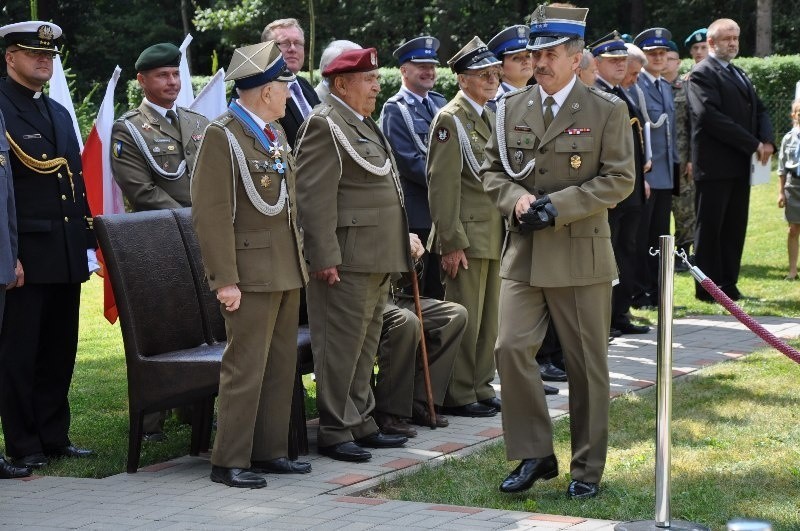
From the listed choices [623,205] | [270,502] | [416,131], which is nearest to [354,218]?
[416,131]

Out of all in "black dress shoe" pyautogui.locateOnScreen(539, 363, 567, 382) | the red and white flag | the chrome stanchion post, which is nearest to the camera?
the chrome stanchion post

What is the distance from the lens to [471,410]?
8258mm

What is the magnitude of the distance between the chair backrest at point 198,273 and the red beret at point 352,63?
1.11 m

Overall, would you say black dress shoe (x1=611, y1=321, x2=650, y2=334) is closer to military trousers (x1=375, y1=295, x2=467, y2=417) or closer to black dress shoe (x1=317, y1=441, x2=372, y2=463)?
military trousers (x1=375, y1=295, x2=467, y2=417)

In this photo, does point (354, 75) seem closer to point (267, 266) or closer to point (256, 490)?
point (267, 266)

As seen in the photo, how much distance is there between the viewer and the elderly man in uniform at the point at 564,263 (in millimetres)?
6223

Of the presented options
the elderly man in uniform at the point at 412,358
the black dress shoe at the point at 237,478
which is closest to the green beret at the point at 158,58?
the elderly man in uniform at the point at 412,358

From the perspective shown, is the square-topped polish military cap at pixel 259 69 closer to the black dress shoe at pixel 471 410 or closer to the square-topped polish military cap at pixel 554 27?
the square-topped polish military cap at pixel 554 27

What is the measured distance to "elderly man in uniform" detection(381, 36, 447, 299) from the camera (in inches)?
341

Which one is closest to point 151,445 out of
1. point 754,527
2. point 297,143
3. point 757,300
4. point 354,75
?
point 297,143

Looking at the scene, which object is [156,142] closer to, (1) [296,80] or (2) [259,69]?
(1) [296,80]

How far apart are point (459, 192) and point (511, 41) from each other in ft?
4.41

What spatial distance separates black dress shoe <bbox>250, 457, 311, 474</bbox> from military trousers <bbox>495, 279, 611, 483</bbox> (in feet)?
3.65

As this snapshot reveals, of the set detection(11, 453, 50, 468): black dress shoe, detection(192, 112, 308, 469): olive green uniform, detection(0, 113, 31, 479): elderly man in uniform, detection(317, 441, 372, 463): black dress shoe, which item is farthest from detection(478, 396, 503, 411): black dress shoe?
detection(0, 113, 31, 479): elderly man in uniform
